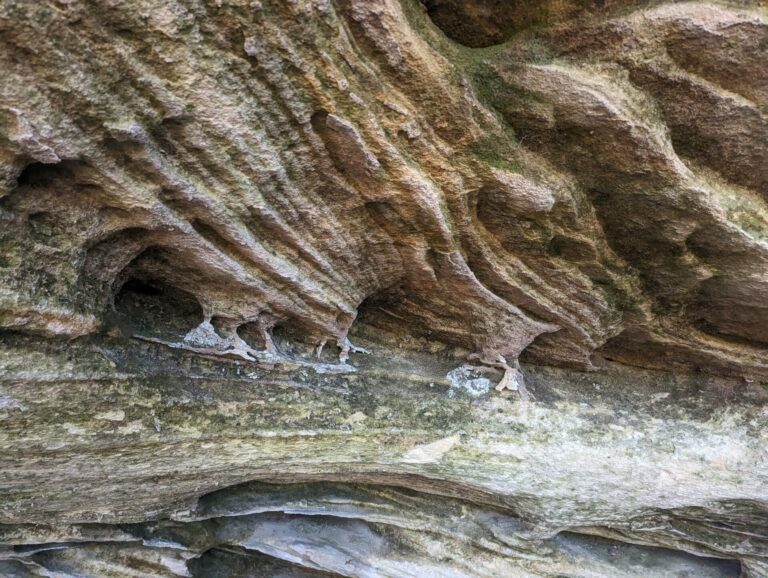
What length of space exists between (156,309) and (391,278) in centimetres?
168

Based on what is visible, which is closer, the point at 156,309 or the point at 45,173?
the point at 45,173

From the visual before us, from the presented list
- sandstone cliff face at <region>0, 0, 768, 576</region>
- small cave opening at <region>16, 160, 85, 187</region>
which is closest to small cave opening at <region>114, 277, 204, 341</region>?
sandstone cliff face at <region>0, 0, 768, 576</region>

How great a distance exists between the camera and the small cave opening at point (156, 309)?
3346 mm

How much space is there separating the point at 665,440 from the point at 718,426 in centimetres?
51

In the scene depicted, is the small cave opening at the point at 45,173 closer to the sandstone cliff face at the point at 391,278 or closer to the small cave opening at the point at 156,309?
the sandstone cliff face at the point at 391,278

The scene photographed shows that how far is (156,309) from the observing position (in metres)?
3.48

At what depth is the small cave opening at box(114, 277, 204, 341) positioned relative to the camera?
3.35m

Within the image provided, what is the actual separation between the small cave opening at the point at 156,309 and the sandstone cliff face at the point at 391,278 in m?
0.02

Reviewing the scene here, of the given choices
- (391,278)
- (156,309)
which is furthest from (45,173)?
(391,278)

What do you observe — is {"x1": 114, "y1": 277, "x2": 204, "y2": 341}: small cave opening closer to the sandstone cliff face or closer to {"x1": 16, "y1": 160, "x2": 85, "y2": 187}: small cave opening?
the sandstone cliff face

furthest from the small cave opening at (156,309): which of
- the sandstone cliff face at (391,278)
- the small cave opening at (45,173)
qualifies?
the small cave opening at (45,173)

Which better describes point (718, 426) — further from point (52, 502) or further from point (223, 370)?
point (52, 502)

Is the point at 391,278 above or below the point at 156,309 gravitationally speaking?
above

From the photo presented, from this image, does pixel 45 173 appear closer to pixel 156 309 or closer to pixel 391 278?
pixel 156 309
